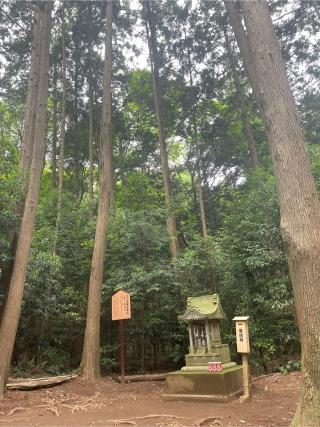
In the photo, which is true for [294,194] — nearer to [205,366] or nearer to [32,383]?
[205,366]

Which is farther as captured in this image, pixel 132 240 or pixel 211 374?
pixel 132 240

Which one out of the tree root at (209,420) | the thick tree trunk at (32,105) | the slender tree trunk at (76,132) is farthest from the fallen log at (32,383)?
the slender tree trunk at (76,132)

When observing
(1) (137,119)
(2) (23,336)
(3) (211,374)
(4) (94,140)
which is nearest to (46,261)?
(2) (23,336)

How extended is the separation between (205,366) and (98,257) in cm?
378

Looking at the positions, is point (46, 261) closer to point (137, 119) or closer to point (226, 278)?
point (226, 278)

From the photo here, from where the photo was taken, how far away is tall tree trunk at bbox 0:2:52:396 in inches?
268

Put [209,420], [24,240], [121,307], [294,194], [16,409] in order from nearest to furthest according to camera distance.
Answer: [294,194] < [209,420] < [16,409] < [24,240] < [121,307]

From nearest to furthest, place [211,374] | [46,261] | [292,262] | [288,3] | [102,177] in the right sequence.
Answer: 1. [292,262]
2. [211,374]
3. [46,261]
4. [102,177]
5. [288,3]

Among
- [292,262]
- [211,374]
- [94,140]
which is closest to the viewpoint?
[292,262]

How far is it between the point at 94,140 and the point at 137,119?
7.86 feet

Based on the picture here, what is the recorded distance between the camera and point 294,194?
13.3 ft

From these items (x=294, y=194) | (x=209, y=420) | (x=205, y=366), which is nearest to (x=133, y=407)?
(x=205, y=366)

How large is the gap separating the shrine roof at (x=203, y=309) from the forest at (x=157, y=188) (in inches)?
65.0

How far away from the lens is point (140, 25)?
14.6 m
